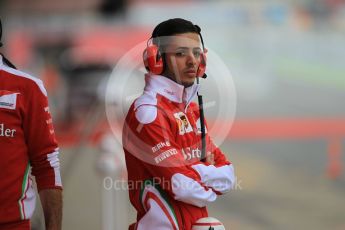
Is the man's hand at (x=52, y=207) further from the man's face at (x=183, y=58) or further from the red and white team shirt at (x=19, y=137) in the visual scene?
the man's face at (x=183, y=58)

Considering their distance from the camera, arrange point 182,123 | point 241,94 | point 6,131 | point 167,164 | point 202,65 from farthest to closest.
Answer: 1. point 241,94
2. point 202,65
3. point 182,123
4. point 167,164
5. point 6,131

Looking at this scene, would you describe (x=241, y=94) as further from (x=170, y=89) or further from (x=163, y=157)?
(x=163, y=157)

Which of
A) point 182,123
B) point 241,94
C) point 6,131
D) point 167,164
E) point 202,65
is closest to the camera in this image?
point 6,131

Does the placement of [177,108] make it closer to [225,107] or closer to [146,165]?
[146,165]

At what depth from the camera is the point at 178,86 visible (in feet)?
14.4

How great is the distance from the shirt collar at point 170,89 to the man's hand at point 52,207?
28.1 inches

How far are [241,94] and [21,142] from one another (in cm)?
2278

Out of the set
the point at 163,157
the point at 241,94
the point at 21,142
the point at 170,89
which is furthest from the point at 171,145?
the point at 241,94

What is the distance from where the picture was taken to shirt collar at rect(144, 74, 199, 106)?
439cm

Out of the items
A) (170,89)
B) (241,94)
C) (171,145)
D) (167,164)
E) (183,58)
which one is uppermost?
(241,94)

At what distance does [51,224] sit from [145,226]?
1.52 ft

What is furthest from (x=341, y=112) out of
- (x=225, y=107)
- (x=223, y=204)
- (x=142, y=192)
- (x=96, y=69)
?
(x=142, y=192)

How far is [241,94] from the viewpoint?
87.8 ft

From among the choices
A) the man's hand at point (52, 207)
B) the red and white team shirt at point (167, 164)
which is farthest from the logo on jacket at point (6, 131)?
the red and white team shirt at point (167, 164)
